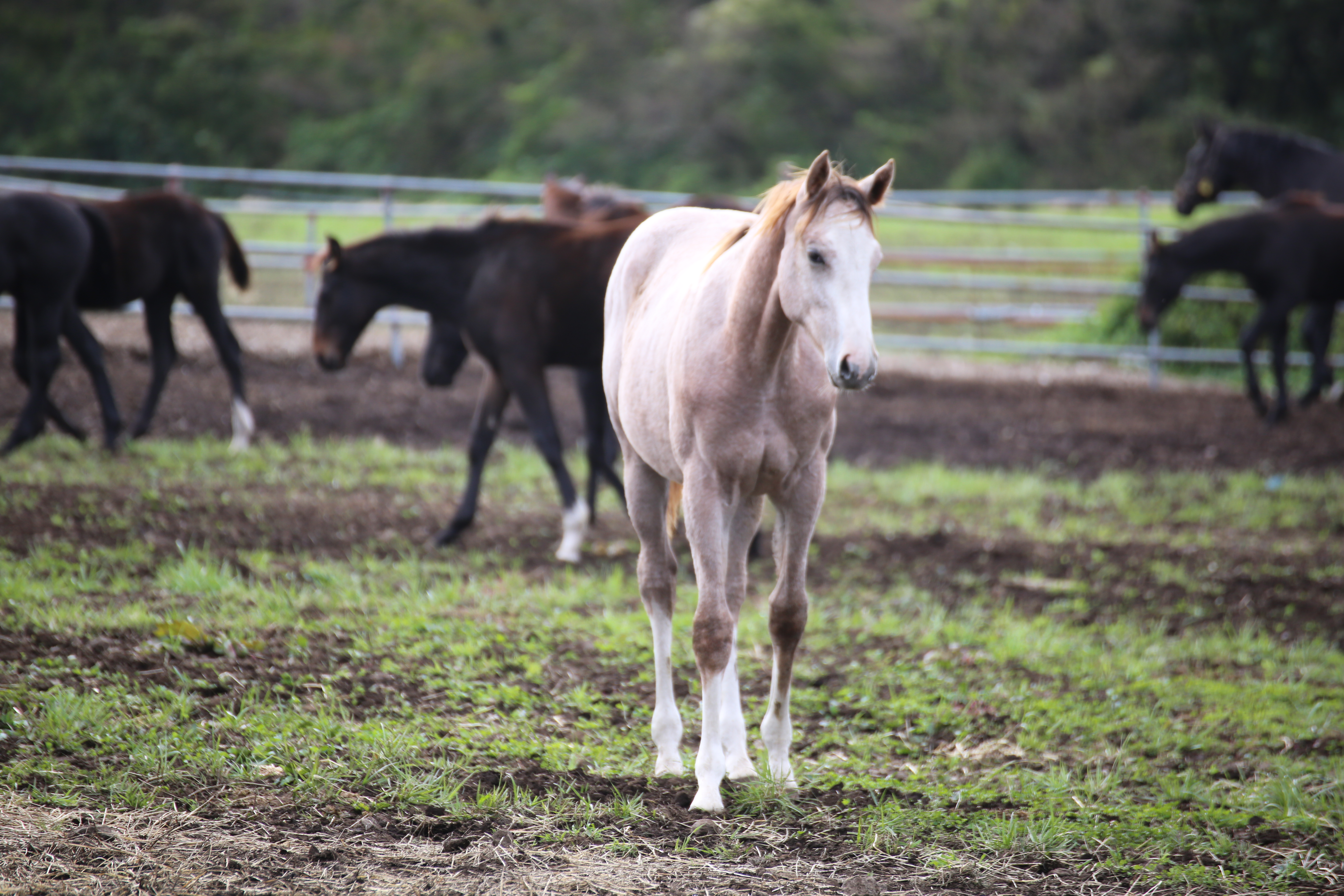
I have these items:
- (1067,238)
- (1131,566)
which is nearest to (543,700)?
(1131,566)

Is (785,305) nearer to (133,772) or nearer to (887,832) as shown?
(887,832)

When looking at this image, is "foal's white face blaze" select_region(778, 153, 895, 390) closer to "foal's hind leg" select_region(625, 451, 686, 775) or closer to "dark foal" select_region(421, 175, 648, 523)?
"foal's hind leg" select_region(625, 451, 686, 775)

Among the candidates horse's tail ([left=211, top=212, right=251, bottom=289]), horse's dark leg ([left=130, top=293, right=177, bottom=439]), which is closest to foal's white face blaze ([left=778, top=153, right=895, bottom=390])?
horse's dark leg ([left=130, top=293, right=177, bottom=439])

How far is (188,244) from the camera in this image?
796 centimetres

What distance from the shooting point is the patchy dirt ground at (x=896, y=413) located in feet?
27.6

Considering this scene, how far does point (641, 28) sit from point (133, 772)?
2966 cm

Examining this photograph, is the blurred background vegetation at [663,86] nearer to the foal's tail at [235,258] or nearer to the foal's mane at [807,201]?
the foal's tail at [235,258]

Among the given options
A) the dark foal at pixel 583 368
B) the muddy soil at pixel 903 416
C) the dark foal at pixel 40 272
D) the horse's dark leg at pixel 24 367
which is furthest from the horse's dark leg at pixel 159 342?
the dark foal at pixel 583 368

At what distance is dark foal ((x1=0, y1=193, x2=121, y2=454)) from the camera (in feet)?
22.1

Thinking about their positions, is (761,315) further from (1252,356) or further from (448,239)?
(1252,356)

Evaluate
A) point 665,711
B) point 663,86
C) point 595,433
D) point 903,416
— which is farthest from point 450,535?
point 663,86

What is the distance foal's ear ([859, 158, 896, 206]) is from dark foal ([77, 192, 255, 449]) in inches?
→ 226

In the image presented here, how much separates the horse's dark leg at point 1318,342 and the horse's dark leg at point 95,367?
32.7 feet

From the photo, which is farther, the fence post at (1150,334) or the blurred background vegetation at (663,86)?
the blurred background vegetation at (663,86)
